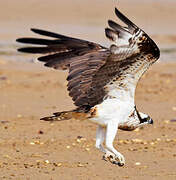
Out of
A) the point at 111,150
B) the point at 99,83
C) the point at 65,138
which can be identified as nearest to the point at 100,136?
the point at 111,150

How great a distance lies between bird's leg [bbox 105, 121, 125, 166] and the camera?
802 cm

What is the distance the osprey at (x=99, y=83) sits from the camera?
789 centimetres

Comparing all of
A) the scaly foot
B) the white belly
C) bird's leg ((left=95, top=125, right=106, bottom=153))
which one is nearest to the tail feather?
the white belly

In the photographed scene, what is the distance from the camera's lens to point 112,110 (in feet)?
26.9

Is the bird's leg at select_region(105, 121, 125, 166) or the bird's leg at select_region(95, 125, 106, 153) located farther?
the bird's leg at select_region(95, 125, 106, 153)

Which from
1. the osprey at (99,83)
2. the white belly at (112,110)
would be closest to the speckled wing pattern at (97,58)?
the osprey at (99,83)

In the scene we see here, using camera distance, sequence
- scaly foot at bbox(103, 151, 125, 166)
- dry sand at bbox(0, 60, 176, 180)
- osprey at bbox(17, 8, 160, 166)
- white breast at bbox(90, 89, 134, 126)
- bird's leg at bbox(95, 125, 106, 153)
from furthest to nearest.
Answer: dry sand at bbox(0, 60, 176, 180) < bird's leg at bbox(95, 125, 106, 153) < white breast at bbox(90, 89, 134, 126) < scaly foot at bbox(103, 151, 125, 166) < osprey at bbox(17, 8, 160, 166)

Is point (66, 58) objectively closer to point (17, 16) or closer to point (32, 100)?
point (32, 100)

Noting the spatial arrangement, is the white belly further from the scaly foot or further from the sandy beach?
the sandy beach

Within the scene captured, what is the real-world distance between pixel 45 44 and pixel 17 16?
23.0 meters

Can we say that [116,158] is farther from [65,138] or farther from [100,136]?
[65,138]

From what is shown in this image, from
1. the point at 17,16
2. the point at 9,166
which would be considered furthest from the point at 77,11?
the point at 9,166

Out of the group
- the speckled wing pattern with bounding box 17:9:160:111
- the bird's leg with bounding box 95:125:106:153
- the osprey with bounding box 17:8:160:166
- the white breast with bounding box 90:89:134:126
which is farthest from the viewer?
the bird's leg with bounding box 95:125:106:153

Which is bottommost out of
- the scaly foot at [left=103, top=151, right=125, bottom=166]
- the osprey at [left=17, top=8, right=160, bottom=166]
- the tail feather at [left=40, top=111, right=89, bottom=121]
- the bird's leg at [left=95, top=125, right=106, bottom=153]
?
the scaly foot at [left=103, top=151, right=125, bottom=166]
